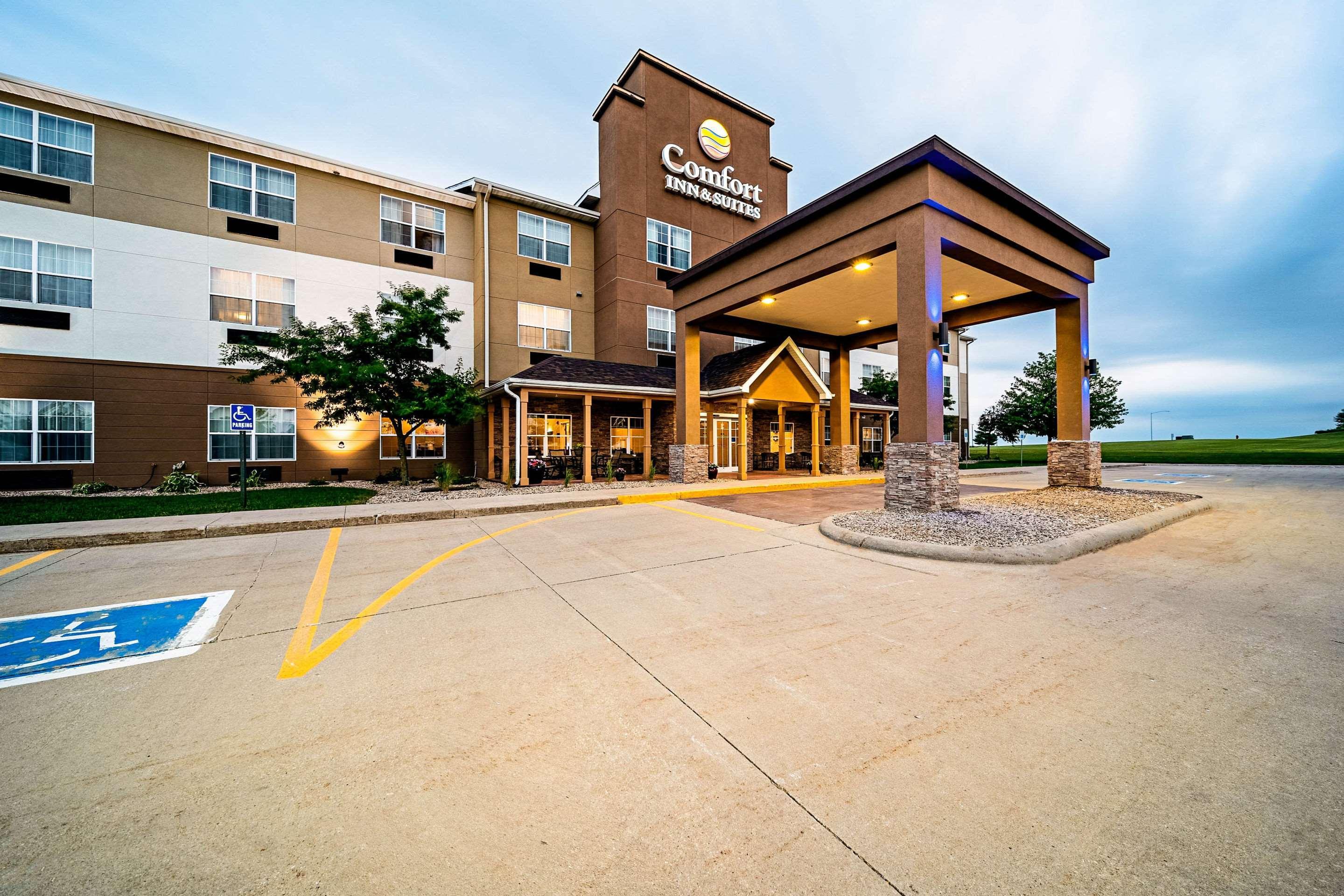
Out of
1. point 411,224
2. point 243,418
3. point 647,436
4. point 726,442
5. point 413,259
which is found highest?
point 411,224

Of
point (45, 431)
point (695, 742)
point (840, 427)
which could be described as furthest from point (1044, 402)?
point (45, 431)

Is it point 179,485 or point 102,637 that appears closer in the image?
point 102,637

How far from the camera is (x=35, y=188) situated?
13.6 meters

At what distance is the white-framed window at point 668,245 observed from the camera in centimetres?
2103

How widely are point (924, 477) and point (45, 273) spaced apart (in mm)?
23831

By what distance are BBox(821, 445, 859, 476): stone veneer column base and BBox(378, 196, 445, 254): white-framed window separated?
17.8 meters

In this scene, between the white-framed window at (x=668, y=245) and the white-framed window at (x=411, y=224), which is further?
the white-framed window at (x=668, y=245)

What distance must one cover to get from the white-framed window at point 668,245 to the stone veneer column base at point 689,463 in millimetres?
9438

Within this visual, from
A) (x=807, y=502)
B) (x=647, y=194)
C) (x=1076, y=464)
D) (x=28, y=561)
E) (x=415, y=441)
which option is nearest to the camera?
(x=28, y=561)

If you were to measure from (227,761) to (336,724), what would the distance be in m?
0.44

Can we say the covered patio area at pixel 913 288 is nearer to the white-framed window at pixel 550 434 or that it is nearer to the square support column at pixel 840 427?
the square support column at pixel 840 427

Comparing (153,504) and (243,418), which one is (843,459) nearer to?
(243,418)

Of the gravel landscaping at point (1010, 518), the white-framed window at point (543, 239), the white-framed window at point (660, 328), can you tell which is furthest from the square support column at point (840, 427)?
the white-framed window at point (543, 239)

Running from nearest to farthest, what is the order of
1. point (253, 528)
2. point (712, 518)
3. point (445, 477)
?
point (253, 528) → point (712, 518) → point (445, 477)
